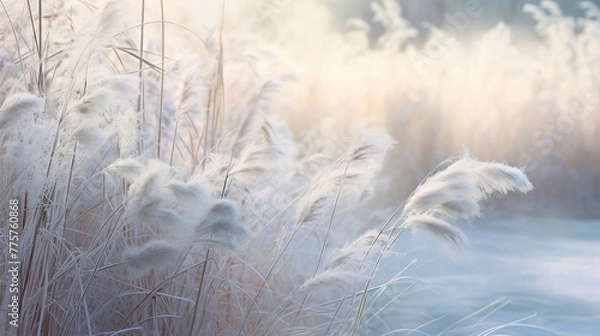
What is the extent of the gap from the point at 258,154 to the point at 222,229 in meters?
0.25

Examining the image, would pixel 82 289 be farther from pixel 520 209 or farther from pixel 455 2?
pixel 455 2

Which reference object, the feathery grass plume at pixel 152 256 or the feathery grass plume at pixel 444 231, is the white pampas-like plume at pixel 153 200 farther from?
the feathery grass plume at pixel 444 231

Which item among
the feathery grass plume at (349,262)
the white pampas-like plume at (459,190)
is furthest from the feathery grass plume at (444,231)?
the feathery grass plume at (349,262)

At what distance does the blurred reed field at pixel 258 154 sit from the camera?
1.16 m

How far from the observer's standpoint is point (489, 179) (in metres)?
1.14

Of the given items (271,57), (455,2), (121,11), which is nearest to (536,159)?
(455,2)

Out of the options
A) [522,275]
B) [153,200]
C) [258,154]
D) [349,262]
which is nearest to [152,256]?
[153,200]

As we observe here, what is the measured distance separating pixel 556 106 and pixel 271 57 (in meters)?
1.63

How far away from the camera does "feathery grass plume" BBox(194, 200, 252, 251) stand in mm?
998

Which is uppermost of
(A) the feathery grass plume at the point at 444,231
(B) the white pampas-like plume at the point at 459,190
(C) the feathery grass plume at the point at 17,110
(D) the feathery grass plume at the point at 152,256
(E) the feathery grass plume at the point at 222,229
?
(C) the feathery grass plume at the point at 17,110

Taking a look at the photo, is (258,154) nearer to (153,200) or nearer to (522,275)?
(153,200)

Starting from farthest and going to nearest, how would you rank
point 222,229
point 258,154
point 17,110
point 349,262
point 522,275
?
point 522,275 < point 349,262 < point 258,154 < point 17,110 < point 222,229

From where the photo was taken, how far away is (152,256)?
1.07 meters

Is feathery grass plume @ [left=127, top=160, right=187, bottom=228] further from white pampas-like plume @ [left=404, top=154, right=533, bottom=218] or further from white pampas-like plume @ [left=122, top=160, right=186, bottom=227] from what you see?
white pampas-like plume @ [left=404, top=154, right=533, bottom=218]
